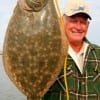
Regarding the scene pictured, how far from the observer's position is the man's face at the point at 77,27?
4.59 m

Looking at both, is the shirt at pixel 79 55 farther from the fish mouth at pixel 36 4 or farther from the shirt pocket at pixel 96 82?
the fish mouth at pixel 36 4

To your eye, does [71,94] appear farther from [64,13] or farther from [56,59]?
[56,59]

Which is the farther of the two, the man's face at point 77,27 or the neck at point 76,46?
the neck at point 76,46

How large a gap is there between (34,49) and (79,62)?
1.35 metres

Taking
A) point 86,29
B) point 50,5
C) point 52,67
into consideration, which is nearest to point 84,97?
point 86,29

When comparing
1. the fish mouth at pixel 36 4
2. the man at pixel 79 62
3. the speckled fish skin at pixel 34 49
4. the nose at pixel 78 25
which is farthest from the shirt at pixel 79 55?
the fish mouth at pixel 36 4

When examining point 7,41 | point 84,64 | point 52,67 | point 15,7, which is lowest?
point 84,64

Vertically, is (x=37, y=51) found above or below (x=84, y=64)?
above

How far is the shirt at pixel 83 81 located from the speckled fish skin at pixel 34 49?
1022 millimetres

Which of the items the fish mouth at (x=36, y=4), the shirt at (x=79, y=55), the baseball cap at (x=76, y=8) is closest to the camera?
the fish mouth at (x=36, y=4)

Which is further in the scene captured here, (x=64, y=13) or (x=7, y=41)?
(x=64, y=13)

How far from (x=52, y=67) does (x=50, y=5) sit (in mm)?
487

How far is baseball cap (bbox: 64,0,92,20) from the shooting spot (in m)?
4.55

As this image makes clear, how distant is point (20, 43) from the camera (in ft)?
11.3
